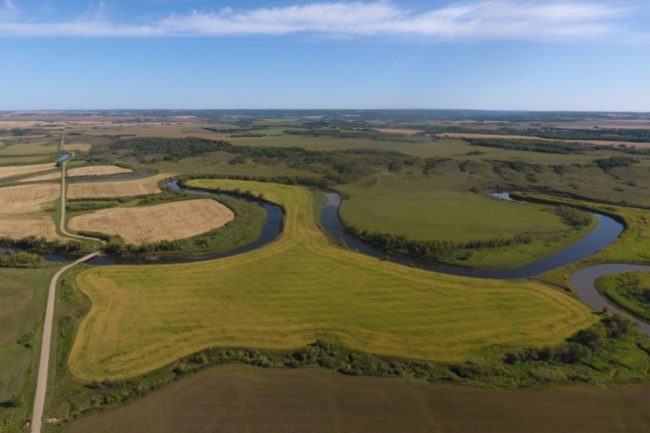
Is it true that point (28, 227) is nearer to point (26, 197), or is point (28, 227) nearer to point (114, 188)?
point (26, 197)

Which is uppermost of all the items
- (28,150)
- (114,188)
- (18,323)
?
(28,150)

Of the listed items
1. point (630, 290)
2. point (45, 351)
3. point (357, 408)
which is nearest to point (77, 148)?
point (45, 351)

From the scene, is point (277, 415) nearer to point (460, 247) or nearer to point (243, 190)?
point (460, 247)

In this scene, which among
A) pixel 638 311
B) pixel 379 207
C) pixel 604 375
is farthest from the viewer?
pixel 379 207

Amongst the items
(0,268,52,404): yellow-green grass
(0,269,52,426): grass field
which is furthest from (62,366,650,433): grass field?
(0,268,52,404): yellow-green grass

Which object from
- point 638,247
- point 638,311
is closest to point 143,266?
point 638,311

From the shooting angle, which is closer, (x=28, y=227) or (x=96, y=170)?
(x=28, y=227)

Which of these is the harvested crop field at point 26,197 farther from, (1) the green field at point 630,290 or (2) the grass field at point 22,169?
(1) the green field at point 630,290

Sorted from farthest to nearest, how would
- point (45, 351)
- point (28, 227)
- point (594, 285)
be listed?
point (28, 227) < point (594, 285) < point (45, 351)
